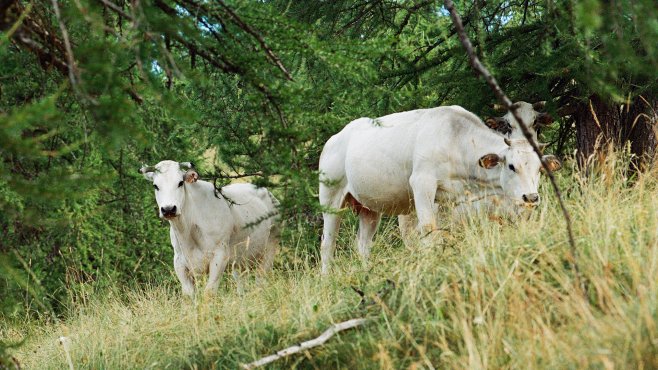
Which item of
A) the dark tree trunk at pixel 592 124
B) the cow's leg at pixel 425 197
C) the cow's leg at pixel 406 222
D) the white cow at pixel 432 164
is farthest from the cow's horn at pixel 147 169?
the dark tree trunk at pixel 592 124

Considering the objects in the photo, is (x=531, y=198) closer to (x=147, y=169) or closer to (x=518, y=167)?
(x=518, y=167)

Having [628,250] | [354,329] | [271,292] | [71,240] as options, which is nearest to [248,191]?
[71,240]

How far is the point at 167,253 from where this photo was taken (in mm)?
13969

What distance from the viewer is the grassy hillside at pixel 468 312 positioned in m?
4.60

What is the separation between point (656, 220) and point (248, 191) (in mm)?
6518

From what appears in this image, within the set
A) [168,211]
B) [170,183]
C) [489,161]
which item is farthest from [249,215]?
[489,161]

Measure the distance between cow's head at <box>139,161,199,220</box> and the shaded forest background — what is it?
0.43 metres

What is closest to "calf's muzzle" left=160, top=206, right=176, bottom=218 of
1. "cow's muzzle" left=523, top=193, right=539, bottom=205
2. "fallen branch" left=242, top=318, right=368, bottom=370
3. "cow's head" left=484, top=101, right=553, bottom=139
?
"cow's head" left=484, top=101, right=553, bottom=139

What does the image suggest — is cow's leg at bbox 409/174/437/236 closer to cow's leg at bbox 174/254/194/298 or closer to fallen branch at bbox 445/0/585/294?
cow's leg at bbox 174/254/194/298

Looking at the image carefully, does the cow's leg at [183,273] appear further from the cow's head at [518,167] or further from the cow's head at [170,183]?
the cow's head at [518,167]

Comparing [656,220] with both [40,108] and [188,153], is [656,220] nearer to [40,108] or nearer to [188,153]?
[40,108]

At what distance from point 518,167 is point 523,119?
0.81 m

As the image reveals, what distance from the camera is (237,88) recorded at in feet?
32.3

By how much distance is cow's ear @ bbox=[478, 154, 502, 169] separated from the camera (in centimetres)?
838
